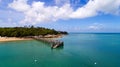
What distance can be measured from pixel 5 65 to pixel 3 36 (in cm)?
6936

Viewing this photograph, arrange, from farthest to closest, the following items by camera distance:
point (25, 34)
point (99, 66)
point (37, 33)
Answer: point (37, 33) < point (25, 34) < point (99, 66)

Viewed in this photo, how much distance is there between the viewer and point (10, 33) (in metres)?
99.7

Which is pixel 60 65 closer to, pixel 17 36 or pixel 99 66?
pixel 99 66

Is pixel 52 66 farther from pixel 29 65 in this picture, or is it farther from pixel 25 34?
pixel 25 34

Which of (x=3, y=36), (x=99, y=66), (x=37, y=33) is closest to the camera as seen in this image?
(x=99, y=66)

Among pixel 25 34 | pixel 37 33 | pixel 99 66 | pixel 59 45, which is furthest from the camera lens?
pixel 37 33

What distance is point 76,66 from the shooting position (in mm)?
30609

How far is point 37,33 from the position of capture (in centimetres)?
11719

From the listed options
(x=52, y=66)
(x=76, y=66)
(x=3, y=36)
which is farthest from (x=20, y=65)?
(x=3, y=36)

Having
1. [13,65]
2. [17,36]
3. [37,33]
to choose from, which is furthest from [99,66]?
[37,33]

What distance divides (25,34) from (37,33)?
12721 millimetres

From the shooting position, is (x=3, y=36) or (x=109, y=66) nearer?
(x=109, y=66)

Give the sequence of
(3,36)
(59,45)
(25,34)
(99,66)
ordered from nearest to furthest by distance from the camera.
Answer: (99,66), (59,45), (3,36), (25,34)

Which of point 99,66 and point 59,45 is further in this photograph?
point 59,45
